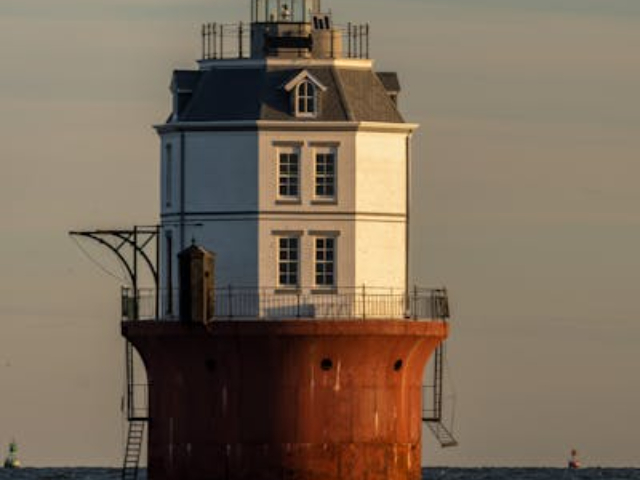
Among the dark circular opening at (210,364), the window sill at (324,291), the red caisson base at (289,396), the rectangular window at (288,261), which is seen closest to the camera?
the red caisson base at (289,396)

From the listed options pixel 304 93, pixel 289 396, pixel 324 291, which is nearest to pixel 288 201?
pixel 324 291

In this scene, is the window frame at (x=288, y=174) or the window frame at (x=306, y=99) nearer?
the window frame at (x=288, y=174)

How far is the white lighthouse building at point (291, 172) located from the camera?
401 feet

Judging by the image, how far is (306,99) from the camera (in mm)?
122875

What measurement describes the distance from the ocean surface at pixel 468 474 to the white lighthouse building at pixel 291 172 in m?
42.2

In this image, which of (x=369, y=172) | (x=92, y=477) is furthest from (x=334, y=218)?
(x=92, y=477)

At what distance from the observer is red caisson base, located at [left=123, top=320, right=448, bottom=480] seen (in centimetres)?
12119

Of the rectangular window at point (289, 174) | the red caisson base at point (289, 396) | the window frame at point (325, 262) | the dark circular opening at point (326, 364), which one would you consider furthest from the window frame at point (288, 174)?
the dark circular opening at point (326, 364)

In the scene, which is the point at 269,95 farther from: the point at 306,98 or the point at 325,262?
the point at 325,262

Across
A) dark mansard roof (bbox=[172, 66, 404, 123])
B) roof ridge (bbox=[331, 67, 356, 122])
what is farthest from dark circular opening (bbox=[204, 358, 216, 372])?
roof ridge (bbox=[331, 67, 356, 122])

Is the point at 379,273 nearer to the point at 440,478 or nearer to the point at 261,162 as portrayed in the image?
the point at 261,162

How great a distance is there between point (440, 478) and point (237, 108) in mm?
48917

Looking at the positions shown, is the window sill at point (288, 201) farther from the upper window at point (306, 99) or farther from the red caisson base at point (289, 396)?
the red caisson base at point (289, 396)

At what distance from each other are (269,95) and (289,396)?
9.78 metres
